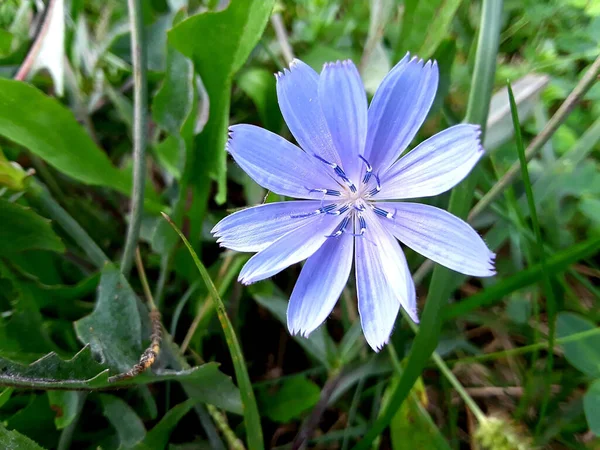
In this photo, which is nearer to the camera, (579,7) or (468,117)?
(468,117)

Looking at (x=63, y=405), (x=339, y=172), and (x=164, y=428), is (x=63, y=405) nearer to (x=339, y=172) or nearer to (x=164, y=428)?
(x=164, y=428)

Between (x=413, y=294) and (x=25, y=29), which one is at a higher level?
(x=25, y=29)

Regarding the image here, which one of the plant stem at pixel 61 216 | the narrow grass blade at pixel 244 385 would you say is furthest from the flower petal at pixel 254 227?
the plant stem at pixel 61 216

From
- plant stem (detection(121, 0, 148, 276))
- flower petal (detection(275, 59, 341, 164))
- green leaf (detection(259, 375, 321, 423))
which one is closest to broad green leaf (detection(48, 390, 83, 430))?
plant stem (detection(121, 0, 148, 276))

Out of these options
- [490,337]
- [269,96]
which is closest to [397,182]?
[269,96]

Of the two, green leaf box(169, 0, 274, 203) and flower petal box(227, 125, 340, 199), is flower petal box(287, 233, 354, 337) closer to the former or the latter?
flower petal box(227, 125, 340, 199)

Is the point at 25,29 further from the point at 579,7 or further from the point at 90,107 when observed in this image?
the point at 579,7

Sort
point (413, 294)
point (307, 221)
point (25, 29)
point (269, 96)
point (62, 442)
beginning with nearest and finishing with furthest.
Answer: point (413, 294) → point (307, 221) → point (62, 442) → point (269, 96) → point (25, 29)

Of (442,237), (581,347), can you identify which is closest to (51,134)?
(442,237)

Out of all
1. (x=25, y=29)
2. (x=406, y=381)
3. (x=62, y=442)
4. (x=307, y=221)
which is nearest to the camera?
(x=307, y=221)
